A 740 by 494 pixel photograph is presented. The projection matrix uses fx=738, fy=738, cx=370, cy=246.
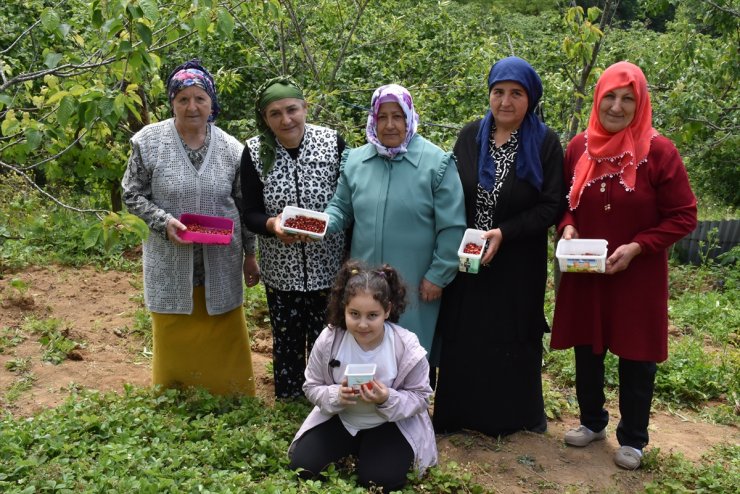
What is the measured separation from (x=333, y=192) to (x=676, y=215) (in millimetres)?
1564

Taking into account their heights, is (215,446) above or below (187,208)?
below

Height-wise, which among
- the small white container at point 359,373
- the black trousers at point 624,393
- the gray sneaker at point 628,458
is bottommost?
the gray sneaker at point 628,458

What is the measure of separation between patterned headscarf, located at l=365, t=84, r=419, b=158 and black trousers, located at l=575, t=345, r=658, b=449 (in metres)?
1.27

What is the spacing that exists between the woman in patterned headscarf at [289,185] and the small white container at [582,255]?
111cm

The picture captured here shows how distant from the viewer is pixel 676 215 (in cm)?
316

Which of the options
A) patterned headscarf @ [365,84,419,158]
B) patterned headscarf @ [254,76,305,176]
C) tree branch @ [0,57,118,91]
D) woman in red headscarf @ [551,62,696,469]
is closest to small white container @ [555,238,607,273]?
woman in red headscarf @ [551,62,696,469]

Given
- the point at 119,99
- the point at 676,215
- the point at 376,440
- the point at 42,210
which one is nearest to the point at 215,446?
the point at 376,440

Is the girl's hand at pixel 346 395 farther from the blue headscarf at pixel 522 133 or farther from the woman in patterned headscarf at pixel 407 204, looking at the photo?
the blue headscarf at pixel 522 133

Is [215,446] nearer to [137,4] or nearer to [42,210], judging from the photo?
[137,4]

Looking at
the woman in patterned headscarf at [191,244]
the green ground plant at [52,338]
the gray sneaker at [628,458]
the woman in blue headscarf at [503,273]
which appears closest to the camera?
the woman in blue headscarf at [503,273]

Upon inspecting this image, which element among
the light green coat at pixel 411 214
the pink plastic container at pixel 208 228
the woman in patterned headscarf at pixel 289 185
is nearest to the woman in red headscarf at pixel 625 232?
the light green coat at pixel 411 214

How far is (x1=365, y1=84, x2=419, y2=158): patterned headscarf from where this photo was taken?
128 inches

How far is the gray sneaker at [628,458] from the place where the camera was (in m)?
3.42

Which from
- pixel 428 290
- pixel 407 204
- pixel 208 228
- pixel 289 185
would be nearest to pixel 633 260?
pixel 428 290
